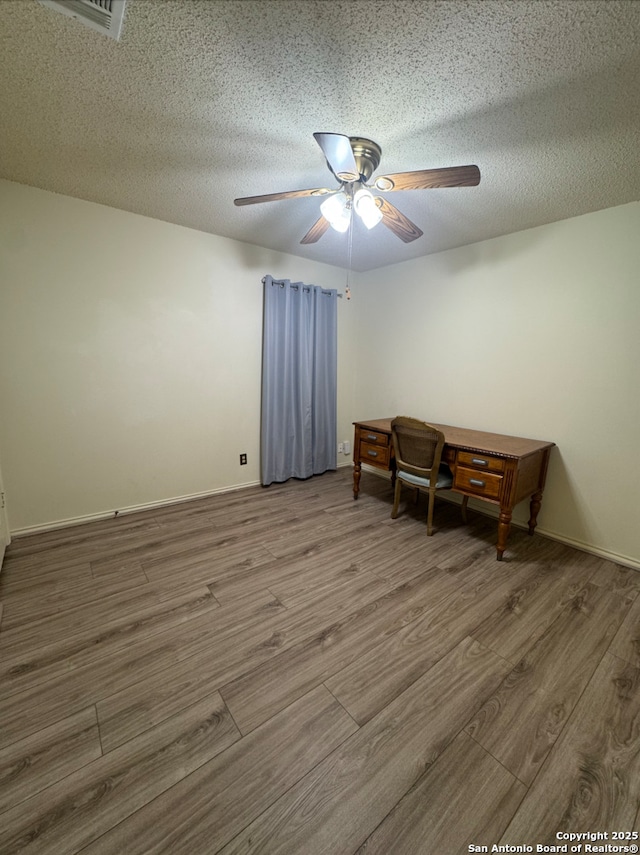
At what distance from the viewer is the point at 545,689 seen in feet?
4.34

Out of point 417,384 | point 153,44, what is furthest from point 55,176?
point 417,384

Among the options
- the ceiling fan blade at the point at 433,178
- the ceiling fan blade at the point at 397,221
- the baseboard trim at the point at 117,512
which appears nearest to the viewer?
the ceiling fan blade at the point at 433,178

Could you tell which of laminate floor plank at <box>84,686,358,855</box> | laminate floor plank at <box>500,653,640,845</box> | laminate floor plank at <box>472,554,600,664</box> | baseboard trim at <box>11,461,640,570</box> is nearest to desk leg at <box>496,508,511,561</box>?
laminate floor plank at <box>472,554,600,664</box>

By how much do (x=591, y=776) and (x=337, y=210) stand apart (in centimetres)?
250

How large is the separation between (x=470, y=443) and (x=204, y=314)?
8.17 ft

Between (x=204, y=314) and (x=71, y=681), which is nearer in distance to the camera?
(x=71, y=681)

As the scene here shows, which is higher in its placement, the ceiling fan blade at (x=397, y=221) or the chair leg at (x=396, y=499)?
the ceiling fan blade at (x=397, y=221)

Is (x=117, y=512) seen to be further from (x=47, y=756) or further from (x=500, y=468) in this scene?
(x=500, y=468)

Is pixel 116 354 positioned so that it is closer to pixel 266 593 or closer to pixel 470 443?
pixel 266 593

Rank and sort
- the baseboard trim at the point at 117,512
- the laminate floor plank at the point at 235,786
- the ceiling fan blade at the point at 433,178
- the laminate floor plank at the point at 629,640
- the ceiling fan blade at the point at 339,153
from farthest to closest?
the baseboard trim at the point at 117,512
the laminate floor plank at the point at 629,640
the ceiling fan blade at the point at 433,178
the ceiling fan blade at the point at 339,153
the laminate floor plank at the point at 235,786

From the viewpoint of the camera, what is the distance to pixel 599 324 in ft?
7.25

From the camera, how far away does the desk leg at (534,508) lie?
97.9 inches

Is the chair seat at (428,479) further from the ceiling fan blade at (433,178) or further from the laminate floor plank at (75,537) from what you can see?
the laminate floor plank at (75,537)

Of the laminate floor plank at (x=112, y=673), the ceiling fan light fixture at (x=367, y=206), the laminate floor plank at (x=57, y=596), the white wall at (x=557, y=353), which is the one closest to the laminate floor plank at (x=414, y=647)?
the laminate floor plank at (x=112, y=673)
